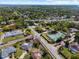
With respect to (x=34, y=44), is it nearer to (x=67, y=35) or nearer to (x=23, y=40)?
(x=23, y=40)

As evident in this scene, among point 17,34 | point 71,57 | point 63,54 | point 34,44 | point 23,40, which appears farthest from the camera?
point 17,34

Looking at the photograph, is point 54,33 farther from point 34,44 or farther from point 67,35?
point 34,44

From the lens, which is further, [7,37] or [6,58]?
[7,37]

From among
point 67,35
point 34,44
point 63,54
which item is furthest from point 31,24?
point 63,54

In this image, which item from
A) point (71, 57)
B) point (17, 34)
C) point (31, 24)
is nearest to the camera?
point (71, 57)

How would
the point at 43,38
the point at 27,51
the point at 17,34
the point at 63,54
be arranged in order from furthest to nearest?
the point at 17,34, the point at 43,38, the point at 27,51, the point at 63,54

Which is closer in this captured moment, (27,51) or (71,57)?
(71,57)

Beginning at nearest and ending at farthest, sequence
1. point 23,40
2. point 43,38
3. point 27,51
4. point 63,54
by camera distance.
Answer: point 63,54
point 27,51
point 23,40
point 43,38

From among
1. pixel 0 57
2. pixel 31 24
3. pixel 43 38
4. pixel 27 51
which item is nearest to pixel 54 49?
pixel 27 51
